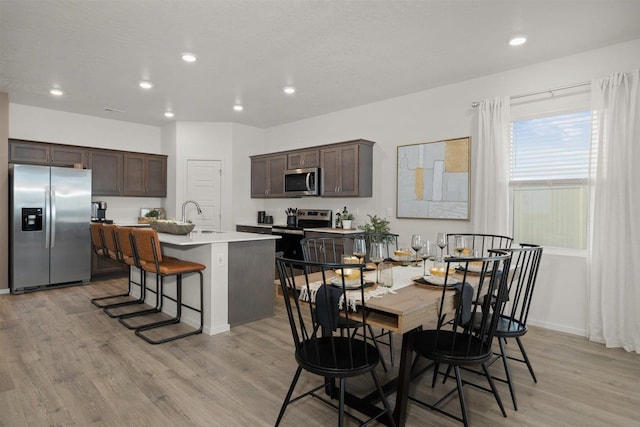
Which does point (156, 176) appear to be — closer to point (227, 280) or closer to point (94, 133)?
point (94, 133)

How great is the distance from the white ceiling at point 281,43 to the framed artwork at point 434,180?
783 mm

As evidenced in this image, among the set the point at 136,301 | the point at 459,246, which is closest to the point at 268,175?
the point at 136,301

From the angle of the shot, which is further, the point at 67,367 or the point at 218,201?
the point at 218,201

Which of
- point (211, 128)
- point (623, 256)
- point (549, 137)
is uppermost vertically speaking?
point (211, 128)

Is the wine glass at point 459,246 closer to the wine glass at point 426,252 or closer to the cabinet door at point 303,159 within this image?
the wine glass at point 426,252

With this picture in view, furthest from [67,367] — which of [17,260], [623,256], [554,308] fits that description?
[623,256]

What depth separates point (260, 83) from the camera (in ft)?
15.2

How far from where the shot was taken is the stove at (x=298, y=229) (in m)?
5.84

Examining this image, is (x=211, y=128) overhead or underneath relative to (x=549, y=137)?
overhead

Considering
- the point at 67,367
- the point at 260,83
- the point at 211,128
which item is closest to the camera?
the point at 67,367

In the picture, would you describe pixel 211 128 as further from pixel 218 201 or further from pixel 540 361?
pixel 540 361

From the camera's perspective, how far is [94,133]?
20.9 ft

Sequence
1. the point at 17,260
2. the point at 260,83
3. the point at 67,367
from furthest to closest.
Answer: the point at 17,260 < the point at 260,83 < the point at 67,367

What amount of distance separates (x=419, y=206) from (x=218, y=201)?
12.0 ft
